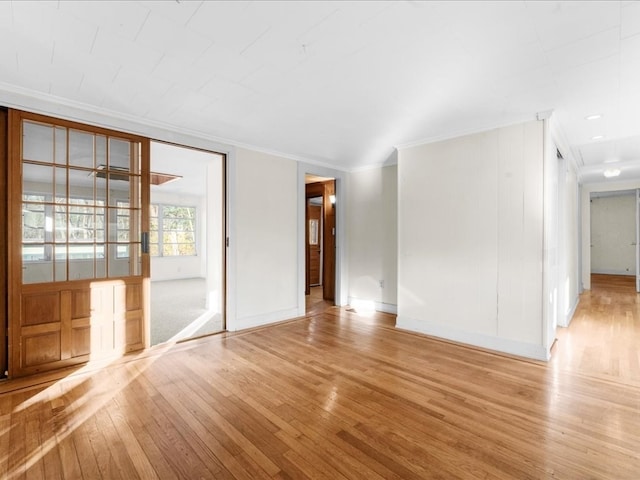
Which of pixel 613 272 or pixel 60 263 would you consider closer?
pixel 60 263

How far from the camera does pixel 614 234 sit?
9781mm

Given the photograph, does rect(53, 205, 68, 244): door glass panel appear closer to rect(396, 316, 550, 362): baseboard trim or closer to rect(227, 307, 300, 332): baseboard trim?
rect(227, 307, 300, 332): baseboard trim

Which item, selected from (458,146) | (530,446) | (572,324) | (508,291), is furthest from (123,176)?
(572,324)

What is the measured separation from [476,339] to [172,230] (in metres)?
8.78

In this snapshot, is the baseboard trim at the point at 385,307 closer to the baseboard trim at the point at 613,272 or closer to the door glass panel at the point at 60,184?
the door glass panel at the point at 60,184

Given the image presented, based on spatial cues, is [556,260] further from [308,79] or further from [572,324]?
[308,79]

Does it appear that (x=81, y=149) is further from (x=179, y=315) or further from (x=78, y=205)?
(x=179, y=315)

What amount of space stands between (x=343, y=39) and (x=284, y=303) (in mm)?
3644

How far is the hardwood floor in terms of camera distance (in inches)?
68.1

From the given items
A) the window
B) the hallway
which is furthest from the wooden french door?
the window

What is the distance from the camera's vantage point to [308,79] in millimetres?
A: 2561

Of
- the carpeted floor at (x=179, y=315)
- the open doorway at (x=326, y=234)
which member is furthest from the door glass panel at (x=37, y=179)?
the open doorway at (x=326, y=234)

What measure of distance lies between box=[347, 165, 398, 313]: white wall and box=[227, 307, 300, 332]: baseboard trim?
54.3 inches

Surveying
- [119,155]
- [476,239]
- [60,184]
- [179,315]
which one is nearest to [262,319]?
[179,315]
